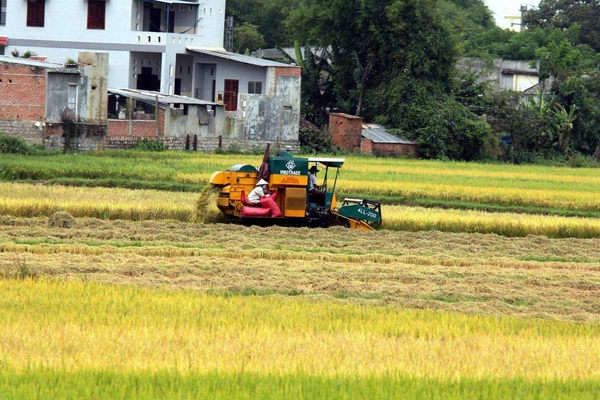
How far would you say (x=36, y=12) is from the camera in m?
52.2

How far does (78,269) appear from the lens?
668 inches

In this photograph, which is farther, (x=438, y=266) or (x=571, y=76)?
(x=571, y=76)

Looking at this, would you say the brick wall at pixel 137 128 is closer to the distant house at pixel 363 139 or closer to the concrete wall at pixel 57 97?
the concrete wall at pixel 57 97

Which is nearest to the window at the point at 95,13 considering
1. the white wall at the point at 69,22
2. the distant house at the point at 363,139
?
the white wall at the point at 69,22

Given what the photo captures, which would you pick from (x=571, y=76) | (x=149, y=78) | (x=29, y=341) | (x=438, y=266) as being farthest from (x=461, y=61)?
(x=29, y=341)

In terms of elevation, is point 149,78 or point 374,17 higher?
point 374,17

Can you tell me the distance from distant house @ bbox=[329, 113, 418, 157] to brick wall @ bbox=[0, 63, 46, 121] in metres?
14.4

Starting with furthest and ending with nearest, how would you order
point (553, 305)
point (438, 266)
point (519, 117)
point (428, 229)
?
point (519, 117) → point (428, 229) → point (438, 266) → point (553, 305)

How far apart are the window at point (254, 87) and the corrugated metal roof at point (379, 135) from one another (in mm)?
4987

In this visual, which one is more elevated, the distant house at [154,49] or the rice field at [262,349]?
the distant house at [154,49]

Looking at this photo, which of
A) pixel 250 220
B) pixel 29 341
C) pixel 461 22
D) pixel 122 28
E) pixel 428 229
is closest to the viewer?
pixel 29 341

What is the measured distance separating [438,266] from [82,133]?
23.8 meters

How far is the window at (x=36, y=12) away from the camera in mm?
52031

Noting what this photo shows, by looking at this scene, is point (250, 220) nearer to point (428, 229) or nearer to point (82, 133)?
point (428, 229)
